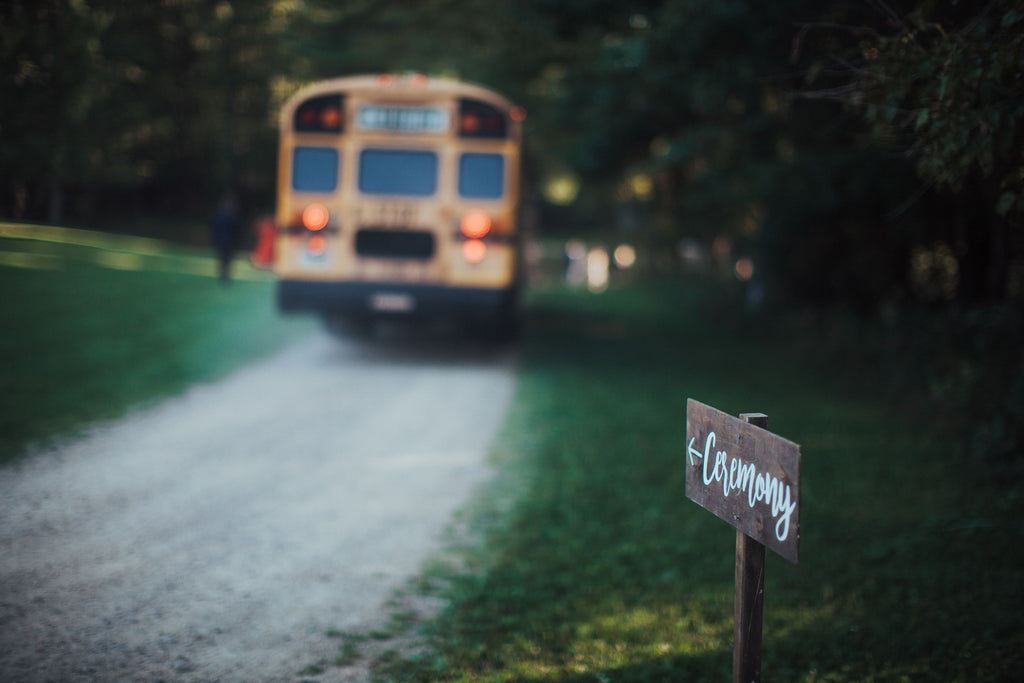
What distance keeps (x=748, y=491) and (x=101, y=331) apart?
11412 mm

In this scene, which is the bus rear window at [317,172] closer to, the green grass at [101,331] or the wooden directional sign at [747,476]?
the green grass at [101,331]

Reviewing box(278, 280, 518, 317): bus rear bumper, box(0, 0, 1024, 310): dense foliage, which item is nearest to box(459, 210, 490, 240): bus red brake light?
box(278, 280, 518, 317): bus rear bumper

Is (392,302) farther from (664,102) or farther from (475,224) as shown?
(664,102)

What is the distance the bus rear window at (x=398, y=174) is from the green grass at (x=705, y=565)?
11.5 feet

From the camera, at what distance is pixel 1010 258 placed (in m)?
9.78

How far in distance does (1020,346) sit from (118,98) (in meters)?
9.77

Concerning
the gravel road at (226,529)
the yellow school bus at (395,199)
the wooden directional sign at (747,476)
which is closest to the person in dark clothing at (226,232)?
the yellow school bus at (395,199)

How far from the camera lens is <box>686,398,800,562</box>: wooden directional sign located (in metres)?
2.48

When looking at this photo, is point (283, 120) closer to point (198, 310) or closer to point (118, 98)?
point (118, 98)

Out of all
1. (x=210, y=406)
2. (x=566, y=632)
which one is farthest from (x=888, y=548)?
(x=210, y=406)

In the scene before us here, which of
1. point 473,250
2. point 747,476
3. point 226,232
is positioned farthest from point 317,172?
point 747,476

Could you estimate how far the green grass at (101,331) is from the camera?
317 inches

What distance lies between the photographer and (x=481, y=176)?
36.0 ft

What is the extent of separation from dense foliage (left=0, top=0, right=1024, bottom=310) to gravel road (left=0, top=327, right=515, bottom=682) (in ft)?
10.3
